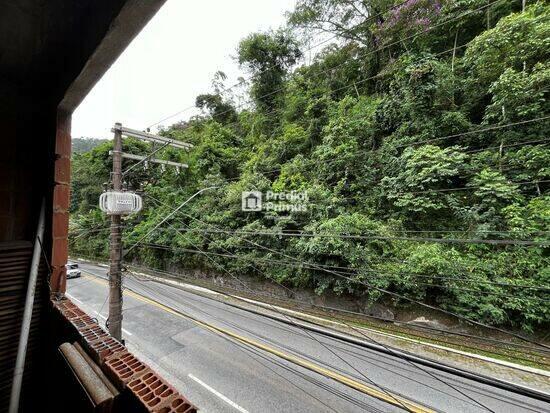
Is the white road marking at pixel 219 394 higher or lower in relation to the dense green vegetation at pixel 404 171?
lower

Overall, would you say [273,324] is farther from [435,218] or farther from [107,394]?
[107,394]

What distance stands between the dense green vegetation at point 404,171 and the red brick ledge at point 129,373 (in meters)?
3.61

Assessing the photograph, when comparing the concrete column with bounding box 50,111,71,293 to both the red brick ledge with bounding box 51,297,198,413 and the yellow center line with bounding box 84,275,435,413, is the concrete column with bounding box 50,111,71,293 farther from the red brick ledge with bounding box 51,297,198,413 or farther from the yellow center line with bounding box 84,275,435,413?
the yellow center line with bounding box 84,275,435,413

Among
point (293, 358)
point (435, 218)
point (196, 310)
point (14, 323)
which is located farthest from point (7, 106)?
point (435, 218)

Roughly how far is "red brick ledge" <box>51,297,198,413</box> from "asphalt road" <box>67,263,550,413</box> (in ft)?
11.1

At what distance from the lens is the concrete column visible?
1926 millimetres

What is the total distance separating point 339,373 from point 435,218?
18.4ft

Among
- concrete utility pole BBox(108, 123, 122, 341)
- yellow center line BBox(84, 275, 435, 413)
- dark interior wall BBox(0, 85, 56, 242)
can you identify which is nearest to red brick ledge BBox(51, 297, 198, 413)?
dark interior wall BBox(0, 85, 56, 242)

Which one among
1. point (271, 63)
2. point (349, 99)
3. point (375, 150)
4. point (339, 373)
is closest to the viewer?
point (339, 373)

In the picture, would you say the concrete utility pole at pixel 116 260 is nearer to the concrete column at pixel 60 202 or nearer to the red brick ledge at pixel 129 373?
the concrete column at pixel 60 202

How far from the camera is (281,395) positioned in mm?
4812

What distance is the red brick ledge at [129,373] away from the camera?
75 cm

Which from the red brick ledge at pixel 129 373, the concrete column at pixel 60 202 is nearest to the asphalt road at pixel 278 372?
the red brick ledge at pixel 129 373

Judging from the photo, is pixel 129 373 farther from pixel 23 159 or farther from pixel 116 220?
pixel 116 220
